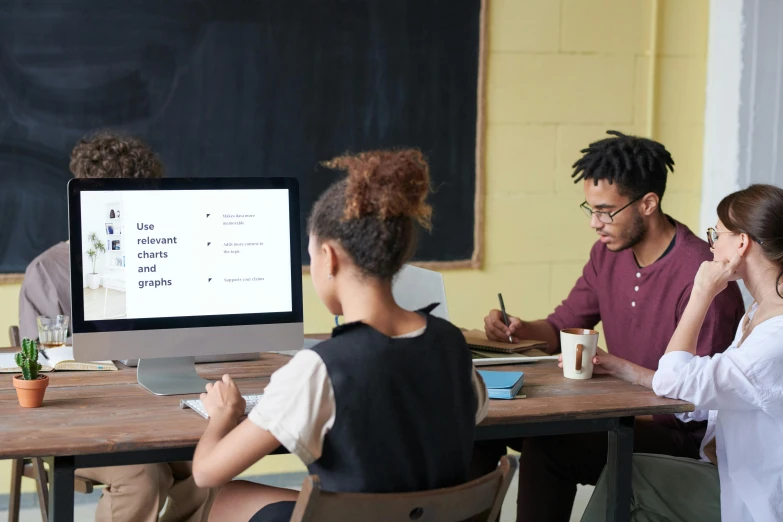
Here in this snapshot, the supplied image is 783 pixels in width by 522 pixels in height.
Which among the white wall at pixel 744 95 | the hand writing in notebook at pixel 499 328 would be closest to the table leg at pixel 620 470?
the hand writing in notebook at pixel 499 328

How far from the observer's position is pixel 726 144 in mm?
3871

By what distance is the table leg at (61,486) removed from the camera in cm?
157

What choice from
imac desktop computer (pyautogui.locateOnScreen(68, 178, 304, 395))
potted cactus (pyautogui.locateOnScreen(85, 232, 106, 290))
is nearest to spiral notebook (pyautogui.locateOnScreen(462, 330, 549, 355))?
imac desktop computer (pyautogui.locateOnScreen(68, 178, 304, 395))

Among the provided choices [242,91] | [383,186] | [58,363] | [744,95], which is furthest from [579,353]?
[744,95]

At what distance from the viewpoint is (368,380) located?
4.53ft

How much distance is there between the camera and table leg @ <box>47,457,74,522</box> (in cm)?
157

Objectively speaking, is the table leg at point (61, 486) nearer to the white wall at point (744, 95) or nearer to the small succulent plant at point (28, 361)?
the small succulent plant at point (28, 361)

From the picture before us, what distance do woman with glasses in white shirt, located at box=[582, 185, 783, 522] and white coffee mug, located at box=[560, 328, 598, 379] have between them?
5 centimetres

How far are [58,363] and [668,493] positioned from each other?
1.40 meters

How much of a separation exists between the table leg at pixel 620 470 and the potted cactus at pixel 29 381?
113cm

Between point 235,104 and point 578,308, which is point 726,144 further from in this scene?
point 235,104

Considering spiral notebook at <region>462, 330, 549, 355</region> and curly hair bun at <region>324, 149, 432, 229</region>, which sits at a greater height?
curly hair bun at <region>324, 149, 432, 229</region>

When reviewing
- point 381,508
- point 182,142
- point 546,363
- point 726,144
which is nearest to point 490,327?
point 546,363

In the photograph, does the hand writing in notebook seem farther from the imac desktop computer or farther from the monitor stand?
the monitor stand
